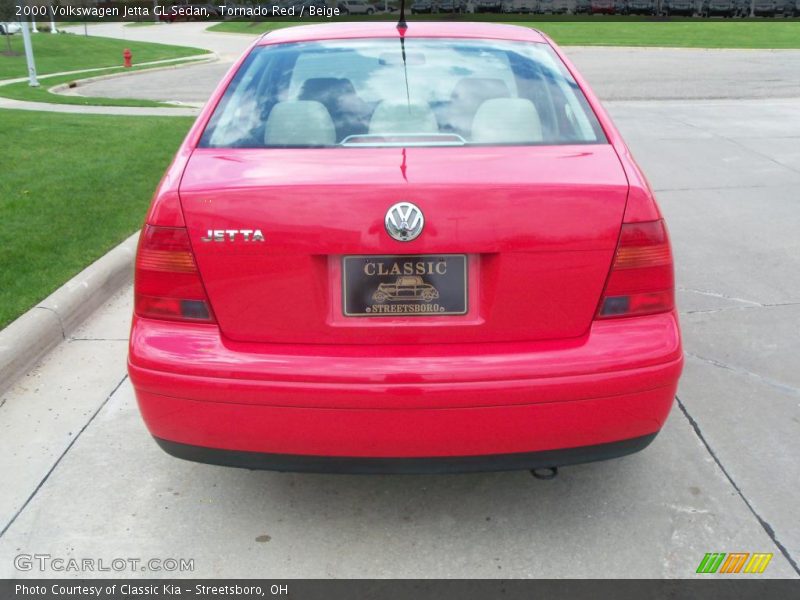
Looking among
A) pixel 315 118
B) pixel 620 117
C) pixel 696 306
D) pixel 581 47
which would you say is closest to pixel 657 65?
pixel 581 47

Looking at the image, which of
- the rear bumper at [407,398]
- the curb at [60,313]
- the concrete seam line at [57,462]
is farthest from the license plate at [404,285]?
the curb at [60,313]

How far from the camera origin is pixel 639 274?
2.69m

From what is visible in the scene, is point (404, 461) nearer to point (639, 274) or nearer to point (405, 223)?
point (405, 223)

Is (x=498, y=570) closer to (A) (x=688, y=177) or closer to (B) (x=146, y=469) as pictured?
(B) (x=146, y=469)

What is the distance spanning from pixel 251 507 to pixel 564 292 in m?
1.41

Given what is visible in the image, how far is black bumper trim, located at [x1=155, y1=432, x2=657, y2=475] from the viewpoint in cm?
265

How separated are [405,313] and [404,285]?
9cm

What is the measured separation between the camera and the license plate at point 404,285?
2.56 meters

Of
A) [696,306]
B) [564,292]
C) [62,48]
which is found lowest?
[62,48]

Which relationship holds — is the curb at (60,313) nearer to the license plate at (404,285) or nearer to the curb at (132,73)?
the license plate at (404,285)

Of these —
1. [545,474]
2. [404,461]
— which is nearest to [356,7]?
[545,474]

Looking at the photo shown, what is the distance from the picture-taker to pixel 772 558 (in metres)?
2.84

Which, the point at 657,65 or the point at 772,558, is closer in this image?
the point at 772,558
